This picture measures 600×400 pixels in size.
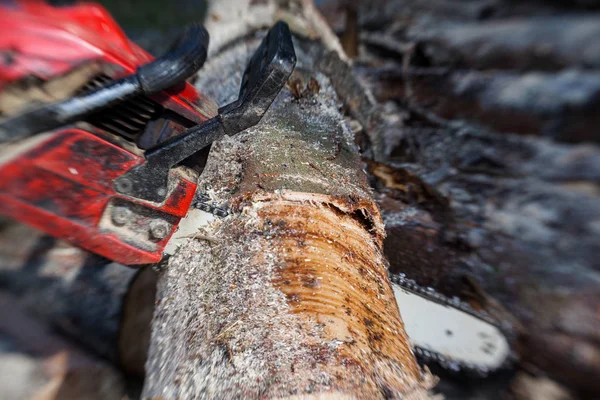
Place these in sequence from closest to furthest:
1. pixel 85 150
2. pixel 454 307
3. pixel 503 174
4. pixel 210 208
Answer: pixel 85 150 → pixel 210 208 → pixel 454 307 → pixel 503 174

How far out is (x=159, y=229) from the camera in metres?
0.92

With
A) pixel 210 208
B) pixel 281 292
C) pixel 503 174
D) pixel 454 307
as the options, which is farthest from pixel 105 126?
pixel 503 174

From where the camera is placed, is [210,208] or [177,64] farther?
[210,208]

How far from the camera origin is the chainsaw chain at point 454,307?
141cm

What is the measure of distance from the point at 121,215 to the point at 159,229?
0.10m

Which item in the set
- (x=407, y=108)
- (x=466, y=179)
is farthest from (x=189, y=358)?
(x=407, y=108)

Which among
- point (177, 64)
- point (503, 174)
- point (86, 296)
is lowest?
point (86, 296)

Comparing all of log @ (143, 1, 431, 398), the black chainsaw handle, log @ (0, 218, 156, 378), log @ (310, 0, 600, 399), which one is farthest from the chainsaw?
log @ (310, 0, 600, 399)

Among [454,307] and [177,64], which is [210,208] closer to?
[177,64]

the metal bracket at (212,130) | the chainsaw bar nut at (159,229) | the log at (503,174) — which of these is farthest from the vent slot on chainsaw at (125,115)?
the log at (503,174)

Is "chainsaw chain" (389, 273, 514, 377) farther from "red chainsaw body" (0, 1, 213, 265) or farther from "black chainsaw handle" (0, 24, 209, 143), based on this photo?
"black chainsaw handle" (0, 24, 209, 143)

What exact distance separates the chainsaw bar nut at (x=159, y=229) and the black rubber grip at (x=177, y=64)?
1.11ft

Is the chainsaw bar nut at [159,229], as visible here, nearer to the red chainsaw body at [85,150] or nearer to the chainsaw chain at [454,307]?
the red chainsaw body at [85,150]

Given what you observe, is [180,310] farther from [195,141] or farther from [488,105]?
[488,105]
